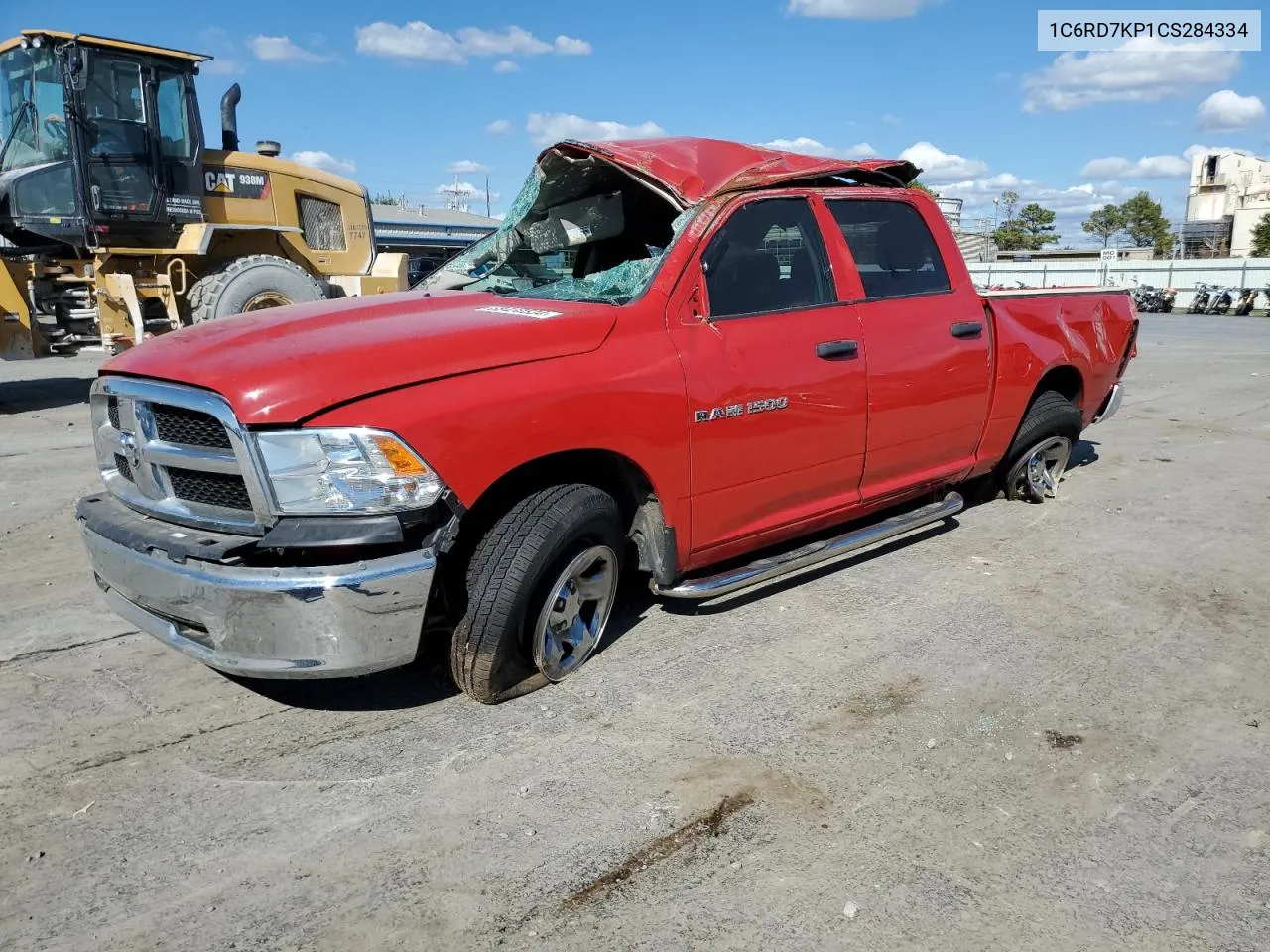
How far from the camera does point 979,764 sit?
3100mm

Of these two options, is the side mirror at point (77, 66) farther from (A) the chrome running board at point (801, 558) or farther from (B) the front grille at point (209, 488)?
(A) the chrome running board at point (801, 558)

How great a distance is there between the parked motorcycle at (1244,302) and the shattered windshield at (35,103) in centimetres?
3280

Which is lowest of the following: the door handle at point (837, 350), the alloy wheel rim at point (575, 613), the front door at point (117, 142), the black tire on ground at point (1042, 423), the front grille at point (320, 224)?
the alloy wheel rim at point (575, 613)

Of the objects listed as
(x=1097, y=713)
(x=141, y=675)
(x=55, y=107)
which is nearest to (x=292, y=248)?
(x=55, y=107)

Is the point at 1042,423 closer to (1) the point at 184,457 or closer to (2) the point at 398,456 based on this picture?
(2) the point at 398,456

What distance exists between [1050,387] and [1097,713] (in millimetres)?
Result: 2989

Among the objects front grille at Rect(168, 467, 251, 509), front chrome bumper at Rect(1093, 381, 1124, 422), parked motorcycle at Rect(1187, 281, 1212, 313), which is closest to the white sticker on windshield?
front grille at Rect(168, 467, 251, 509)

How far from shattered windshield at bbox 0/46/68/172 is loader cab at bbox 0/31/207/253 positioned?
0.01 m

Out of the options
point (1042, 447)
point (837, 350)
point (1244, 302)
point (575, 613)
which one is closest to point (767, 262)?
point (837, 350)

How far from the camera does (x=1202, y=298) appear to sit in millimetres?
31484

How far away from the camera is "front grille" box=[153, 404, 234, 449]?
3.04 m

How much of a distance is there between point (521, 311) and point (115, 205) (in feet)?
28.4

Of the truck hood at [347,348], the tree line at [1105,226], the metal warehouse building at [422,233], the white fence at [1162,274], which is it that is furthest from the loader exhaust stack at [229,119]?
the tree line at [1105,226]

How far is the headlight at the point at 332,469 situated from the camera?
2857 millimetres
